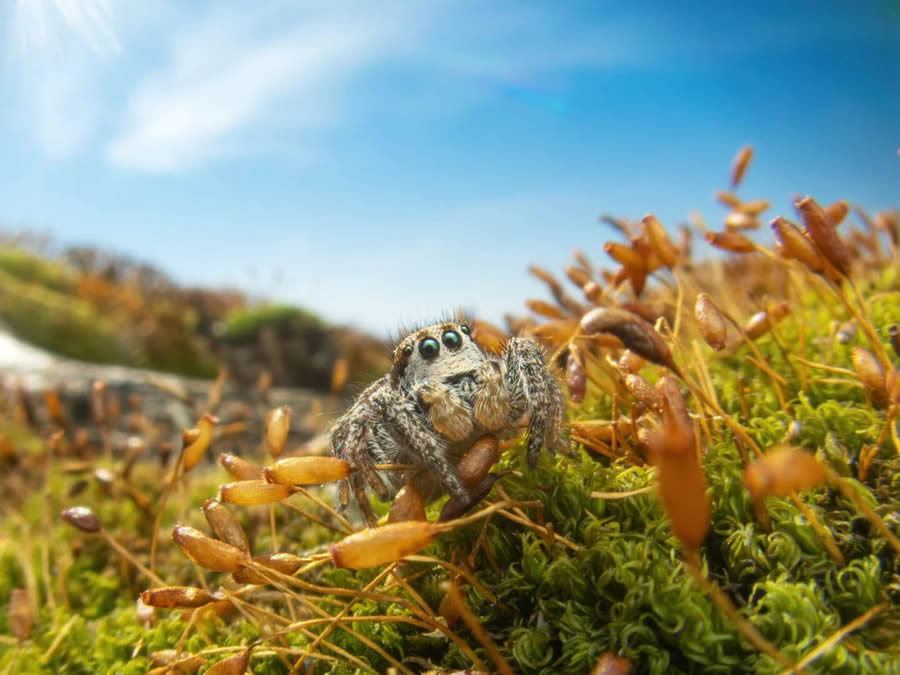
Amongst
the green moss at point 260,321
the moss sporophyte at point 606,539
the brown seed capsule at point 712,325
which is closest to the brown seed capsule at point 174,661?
the moss sporophyte at point 606,539

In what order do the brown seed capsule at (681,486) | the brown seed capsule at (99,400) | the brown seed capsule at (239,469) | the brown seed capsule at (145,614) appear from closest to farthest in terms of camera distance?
the brown seed capsule at (681,486) → the brown seed capsule at (239,469) → the brown seed capsule at (145,614) → the brown seed capsule at (99,400)

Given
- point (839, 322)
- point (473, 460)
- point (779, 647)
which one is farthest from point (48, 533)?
point (839, 322)

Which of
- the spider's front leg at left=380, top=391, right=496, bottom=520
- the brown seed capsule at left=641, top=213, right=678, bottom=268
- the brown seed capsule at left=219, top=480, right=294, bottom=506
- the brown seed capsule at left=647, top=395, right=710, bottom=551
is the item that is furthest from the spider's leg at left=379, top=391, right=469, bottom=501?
the brown seed capsule at left=641, top=213, right=678, bottom=268

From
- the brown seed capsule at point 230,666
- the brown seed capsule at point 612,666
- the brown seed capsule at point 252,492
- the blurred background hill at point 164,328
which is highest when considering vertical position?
the blurred background hill at point 164,328

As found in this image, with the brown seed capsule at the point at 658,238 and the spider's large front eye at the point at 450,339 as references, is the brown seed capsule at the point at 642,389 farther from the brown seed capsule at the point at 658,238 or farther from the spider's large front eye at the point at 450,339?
the brown seed capsule at the point at 658,238

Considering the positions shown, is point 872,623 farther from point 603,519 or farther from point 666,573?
point 603,519

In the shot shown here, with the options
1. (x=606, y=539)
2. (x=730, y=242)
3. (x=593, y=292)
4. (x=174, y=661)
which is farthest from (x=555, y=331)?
(x=174, y=661)

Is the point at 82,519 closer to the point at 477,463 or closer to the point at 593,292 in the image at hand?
the point at 477,463
